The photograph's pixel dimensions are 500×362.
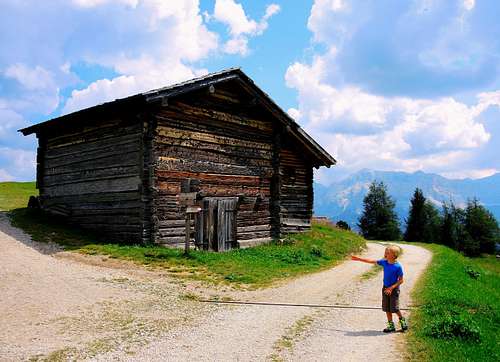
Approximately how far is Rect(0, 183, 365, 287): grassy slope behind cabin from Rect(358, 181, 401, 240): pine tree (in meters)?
35.4

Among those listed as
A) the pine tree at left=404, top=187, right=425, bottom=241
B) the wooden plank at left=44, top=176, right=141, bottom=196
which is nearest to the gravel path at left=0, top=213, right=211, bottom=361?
the wooden plank at left=44, top=176, right=141, bottom=196

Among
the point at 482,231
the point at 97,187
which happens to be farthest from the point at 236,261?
Result: the point at 482,231

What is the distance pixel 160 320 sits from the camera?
8.70m

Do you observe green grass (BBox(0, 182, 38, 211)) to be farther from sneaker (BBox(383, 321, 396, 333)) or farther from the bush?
the bush

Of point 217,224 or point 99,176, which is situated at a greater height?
point 99,176

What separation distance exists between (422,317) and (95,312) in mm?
7021

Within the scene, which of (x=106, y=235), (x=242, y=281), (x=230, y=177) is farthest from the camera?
(x=230, y=177)

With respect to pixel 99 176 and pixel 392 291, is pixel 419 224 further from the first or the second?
pixel 392 291

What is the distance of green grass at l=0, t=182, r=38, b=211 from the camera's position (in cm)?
2650

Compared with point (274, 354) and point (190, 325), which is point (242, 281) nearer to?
point (190, 325)

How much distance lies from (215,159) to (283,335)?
12011mm

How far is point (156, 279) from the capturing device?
1253cm

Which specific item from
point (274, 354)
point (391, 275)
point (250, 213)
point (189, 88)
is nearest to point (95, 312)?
point (274, 354)

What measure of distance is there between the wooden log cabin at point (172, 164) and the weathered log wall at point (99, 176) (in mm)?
42
